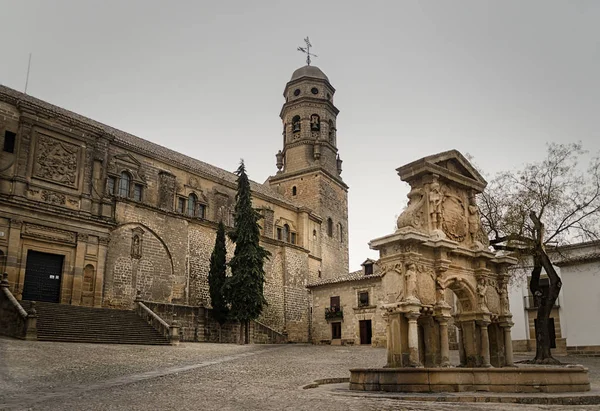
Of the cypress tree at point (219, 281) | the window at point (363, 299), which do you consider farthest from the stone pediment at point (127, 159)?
the window at point (363, 299)

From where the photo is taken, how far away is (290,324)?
37656 millimetres

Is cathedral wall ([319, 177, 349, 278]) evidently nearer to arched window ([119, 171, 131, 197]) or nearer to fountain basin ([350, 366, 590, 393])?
arched window ([119, 171, 131, 197])

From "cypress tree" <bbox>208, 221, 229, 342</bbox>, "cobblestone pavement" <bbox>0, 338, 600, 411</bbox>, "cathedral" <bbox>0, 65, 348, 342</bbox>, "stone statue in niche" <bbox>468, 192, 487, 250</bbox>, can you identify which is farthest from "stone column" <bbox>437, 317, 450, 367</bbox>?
"cypress tree" <bbox>208, 221, 229, 342</bbox>

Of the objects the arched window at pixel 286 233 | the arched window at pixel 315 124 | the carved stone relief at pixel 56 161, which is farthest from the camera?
the arched window at pixel 315 124

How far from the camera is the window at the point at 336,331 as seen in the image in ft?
118

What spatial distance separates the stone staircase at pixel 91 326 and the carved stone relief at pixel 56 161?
6549 mm

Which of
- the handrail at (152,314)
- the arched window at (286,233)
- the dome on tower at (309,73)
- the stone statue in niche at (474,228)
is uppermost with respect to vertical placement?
the dome on tower at (309,73)

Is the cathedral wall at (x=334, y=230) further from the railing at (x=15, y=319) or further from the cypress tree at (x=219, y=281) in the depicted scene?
the railing at (x=15, y=319)

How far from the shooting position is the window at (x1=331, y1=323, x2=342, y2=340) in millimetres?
36006

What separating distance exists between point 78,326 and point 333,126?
3096 centimetres

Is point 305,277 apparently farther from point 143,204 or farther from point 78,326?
point 78,326

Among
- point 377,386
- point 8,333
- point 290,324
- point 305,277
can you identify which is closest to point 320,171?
point 305,277

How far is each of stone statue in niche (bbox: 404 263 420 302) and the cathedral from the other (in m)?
17.4

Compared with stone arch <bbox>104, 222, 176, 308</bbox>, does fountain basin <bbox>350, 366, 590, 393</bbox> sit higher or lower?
lower
